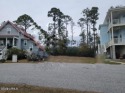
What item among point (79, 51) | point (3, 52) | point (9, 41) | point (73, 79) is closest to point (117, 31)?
point (79, 51)

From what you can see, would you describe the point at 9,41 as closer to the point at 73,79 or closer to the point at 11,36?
the point at 11,36

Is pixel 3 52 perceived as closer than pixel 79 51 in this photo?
Yes

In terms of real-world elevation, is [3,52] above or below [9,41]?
below

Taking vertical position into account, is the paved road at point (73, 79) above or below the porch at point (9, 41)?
below

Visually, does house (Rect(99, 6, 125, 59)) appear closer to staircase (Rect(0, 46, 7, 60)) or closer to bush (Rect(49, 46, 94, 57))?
bush (Rect(49, 46, 94, 57))

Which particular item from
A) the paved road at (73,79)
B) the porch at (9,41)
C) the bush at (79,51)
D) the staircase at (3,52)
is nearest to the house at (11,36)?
the porch at (9,41)

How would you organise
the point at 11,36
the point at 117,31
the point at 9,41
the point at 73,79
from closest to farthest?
the point at 73,79 → the point at 117,31 → the point at 11,36 → the point at 9,41

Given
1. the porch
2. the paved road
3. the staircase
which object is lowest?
the paved road

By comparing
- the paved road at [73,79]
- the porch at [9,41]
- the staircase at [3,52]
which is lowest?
the paved road at [73,79]

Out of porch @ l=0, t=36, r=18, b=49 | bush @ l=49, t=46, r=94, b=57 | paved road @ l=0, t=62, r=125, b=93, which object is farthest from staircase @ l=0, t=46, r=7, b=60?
paved road @ l=0, t=62, r=125, b=93

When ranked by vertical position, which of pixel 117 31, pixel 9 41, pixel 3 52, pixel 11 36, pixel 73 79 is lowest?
pixel 73 79

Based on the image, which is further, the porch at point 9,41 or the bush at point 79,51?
the porch at point 9,41

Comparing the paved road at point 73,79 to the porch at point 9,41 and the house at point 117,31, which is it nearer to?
the house at point 117,31

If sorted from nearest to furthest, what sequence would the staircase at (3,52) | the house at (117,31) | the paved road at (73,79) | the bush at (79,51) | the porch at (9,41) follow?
1. the paved road at (73,79)
2. the house at (117,31)
3. the staircase at (3,52)
4. the bush at (79,51)
5. the porch at (9,41)
